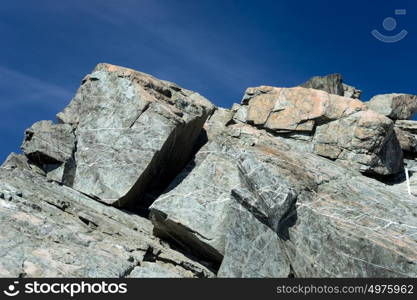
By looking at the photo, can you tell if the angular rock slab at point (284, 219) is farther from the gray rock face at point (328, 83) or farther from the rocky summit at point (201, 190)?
the gray rock face at point (328, 83)

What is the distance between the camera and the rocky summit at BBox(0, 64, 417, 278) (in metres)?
19.5

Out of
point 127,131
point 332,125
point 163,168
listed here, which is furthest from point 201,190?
point 332,125

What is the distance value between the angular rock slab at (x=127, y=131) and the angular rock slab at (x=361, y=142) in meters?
7.44

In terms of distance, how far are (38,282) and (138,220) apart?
27.4 feet

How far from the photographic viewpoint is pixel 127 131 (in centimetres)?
2517

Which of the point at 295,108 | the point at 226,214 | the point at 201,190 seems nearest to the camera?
the point at 226,214

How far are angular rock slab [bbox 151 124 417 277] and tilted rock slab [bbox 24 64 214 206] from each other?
193 centimetres

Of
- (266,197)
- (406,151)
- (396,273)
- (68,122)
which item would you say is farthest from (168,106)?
(406,151)

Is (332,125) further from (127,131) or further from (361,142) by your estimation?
(127,131)

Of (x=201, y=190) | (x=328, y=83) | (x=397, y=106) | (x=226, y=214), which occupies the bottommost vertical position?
(x=226, y=214)

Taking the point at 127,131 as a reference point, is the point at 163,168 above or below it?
below

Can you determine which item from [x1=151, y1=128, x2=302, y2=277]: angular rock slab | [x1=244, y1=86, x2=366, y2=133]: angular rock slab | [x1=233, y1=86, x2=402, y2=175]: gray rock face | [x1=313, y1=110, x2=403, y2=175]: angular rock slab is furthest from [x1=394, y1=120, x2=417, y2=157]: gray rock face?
[x1=151, y1=128, x2=302, y2=277]: angular rock slab

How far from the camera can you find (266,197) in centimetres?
2106

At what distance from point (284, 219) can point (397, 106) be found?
20.4 meters
